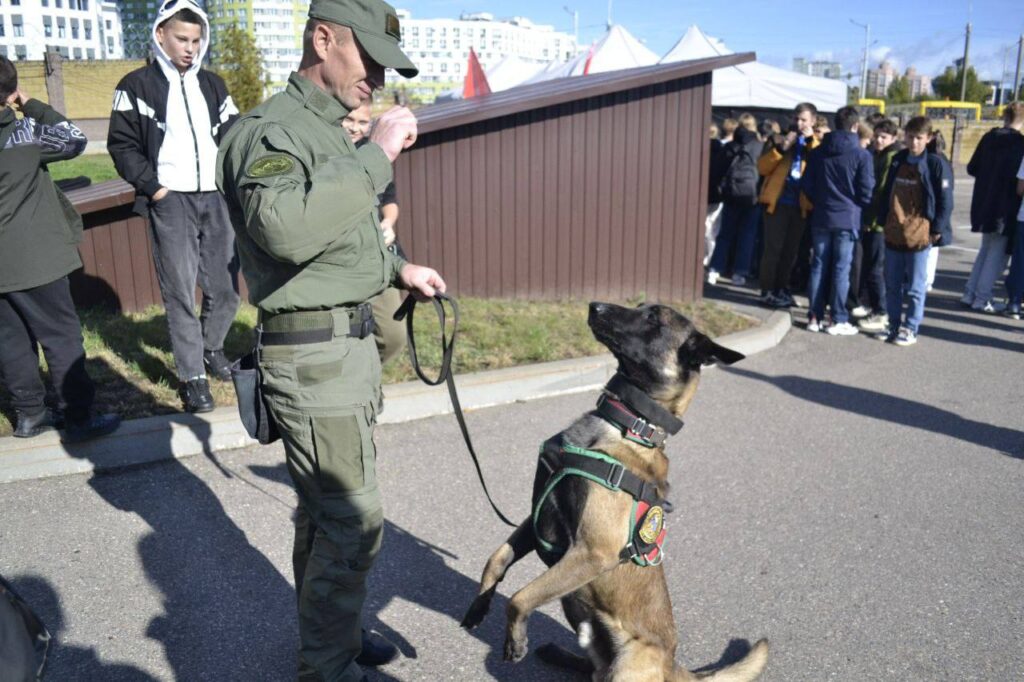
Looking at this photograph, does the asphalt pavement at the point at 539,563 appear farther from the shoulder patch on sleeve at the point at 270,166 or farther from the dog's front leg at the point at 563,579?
the shoulder patch on sleeve at the point at 270,166

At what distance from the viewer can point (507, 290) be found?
8.49 m

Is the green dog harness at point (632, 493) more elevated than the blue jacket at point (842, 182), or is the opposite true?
the blue jacket at point (842, 182)

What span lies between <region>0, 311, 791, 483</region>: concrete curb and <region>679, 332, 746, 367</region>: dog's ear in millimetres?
2954

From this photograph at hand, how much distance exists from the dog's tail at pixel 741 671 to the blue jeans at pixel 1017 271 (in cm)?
734

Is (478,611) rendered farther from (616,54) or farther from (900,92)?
(900,92)

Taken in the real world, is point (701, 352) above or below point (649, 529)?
above

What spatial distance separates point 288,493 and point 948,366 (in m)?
5.70

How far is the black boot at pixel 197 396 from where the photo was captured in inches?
198

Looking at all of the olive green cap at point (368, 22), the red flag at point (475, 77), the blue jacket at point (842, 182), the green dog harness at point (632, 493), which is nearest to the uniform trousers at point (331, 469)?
the green dog harness at point (632, 493)

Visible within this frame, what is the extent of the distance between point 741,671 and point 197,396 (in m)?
3.55

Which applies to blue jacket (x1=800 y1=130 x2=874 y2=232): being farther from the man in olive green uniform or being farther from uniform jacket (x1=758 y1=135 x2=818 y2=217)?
Answer: the man in olive green uniform

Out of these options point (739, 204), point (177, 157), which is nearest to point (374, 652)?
point (177, 157)

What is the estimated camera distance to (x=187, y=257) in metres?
5.07

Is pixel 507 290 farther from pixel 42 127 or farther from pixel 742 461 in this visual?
pixel 42 127
